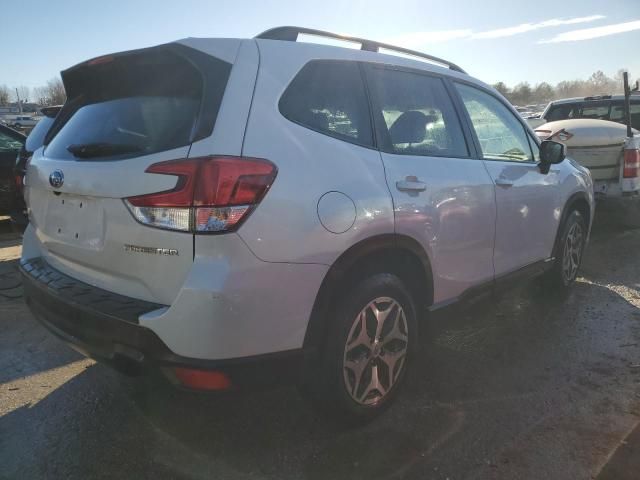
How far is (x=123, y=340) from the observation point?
2.12 meters

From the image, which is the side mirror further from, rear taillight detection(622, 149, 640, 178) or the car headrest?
rear taillight detection(622, 149, 640, 178)

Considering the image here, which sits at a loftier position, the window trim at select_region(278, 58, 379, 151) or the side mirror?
the window trim at select_region(278, 58, 379, 151)

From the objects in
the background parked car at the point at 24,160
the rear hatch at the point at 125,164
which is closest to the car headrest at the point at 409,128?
the rear hatch at the point at 125,164

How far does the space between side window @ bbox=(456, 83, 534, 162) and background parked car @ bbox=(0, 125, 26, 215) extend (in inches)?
235

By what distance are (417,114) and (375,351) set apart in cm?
138

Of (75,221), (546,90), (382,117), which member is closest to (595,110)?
(382,117)

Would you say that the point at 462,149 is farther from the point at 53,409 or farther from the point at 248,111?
the point at 53,409

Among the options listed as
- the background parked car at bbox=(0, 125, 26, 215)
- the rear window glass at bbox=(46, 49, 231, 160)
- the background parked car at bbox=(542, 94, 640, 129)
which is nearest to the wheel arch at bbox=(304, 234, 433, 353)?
the rear window glass at bbox=(46, 49, 231, 160)

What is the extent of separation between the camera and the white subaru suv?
6.63 ft

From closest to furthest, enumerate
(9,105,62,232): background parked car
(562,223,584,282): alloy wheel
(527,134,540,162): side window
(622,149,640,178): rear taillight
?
(527,134,540,162): side window < (562,223,584,282): alloy wheel < (9,105,62,232): background parked car < (622,149,640,178): rear taillight

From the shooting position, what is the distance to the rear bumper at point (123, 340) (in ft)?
6.74

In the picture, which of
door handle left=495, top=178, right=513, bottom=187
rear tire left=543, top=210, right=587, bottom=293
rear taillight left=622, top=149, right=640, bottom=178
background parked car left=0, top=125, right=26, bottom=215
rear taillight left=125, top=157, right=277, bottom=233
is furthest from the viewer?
background parked car left=0, top=125, right=26, bottom=215

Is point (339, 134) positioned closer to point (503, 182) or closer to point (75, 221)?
point (75, 221)

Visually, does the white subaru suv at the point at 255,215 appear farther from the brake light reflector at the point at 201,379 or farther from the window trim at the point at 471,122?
the window trim at the point at 471,122
